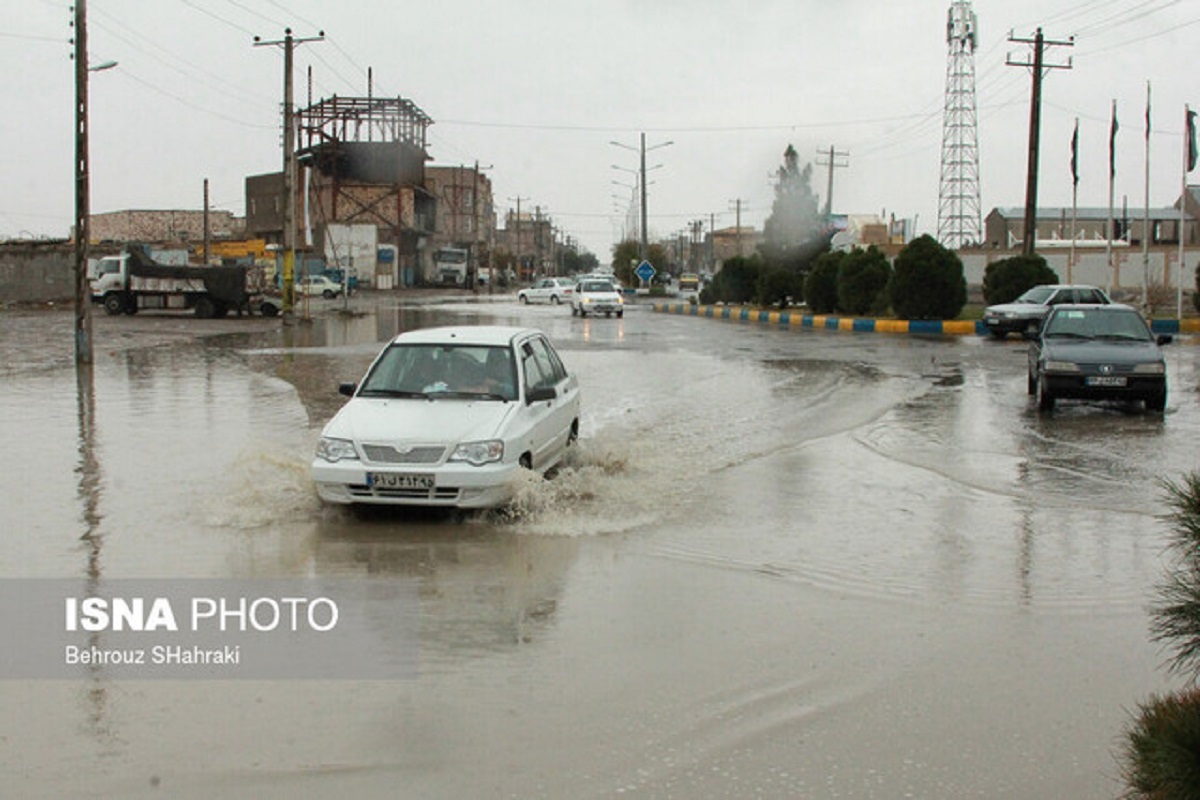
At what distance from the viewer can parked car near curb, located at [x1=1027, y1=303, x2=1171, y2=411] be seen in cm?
1619

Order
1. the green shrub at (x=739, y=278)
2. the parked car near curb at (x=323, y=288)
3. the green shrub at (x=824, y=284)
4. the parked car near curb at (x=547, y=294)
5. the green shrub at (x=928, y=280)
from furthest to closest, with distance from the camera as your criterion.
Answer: the parked car near curb at (x=323, y=288), the parked car near curb at (x=547, y=294), the green shrub at (x=739, y=278), the green shrub at (x=824, y=284), the green shrub at (x=928, y=280)

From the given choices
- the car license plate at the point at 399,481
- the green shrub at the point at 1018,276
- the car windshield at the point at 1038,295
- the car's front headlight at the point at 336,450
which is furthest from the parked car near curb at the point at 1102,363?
the green shrub at the point at 1018,276

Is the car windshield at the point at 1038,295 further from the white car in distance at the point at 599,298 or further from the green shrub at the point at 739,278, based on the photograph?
the green shrub at the point at 739,278

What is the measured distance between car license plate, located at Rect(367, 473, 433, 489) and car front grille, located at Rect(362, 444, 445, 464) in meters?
0.12

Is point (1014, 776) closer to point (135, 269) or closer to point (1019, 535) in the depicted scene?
point (1019, 535)

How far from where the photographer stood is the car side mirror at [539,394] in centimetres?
1004

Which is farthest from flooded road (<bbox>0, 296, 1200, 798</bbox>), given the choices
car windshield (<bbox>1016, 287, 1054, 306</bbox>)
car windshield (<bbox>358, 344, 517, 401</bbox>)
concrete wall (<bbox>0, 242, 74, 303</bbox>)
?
concrete wall (<bbox>0, 242, 74, 303</bbox>)

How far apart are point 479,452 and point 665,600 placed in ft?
8.04

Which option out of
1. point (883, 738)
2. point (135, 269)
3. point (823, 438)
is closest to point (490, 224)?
point (135, 269)

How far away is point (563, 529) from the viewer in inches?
356

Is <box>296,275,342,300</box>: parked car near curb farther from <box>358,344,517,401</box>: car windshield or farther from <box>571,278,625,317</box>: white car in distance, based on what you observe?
<box>358,344,517,401</box>: car windshield

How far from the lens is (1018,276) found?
38312mm

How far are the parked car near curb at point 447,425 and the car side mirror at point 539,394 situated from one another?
1 centimetres

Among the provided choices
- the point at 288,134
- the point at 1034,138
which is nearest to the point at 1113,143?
the point at 1034,138
